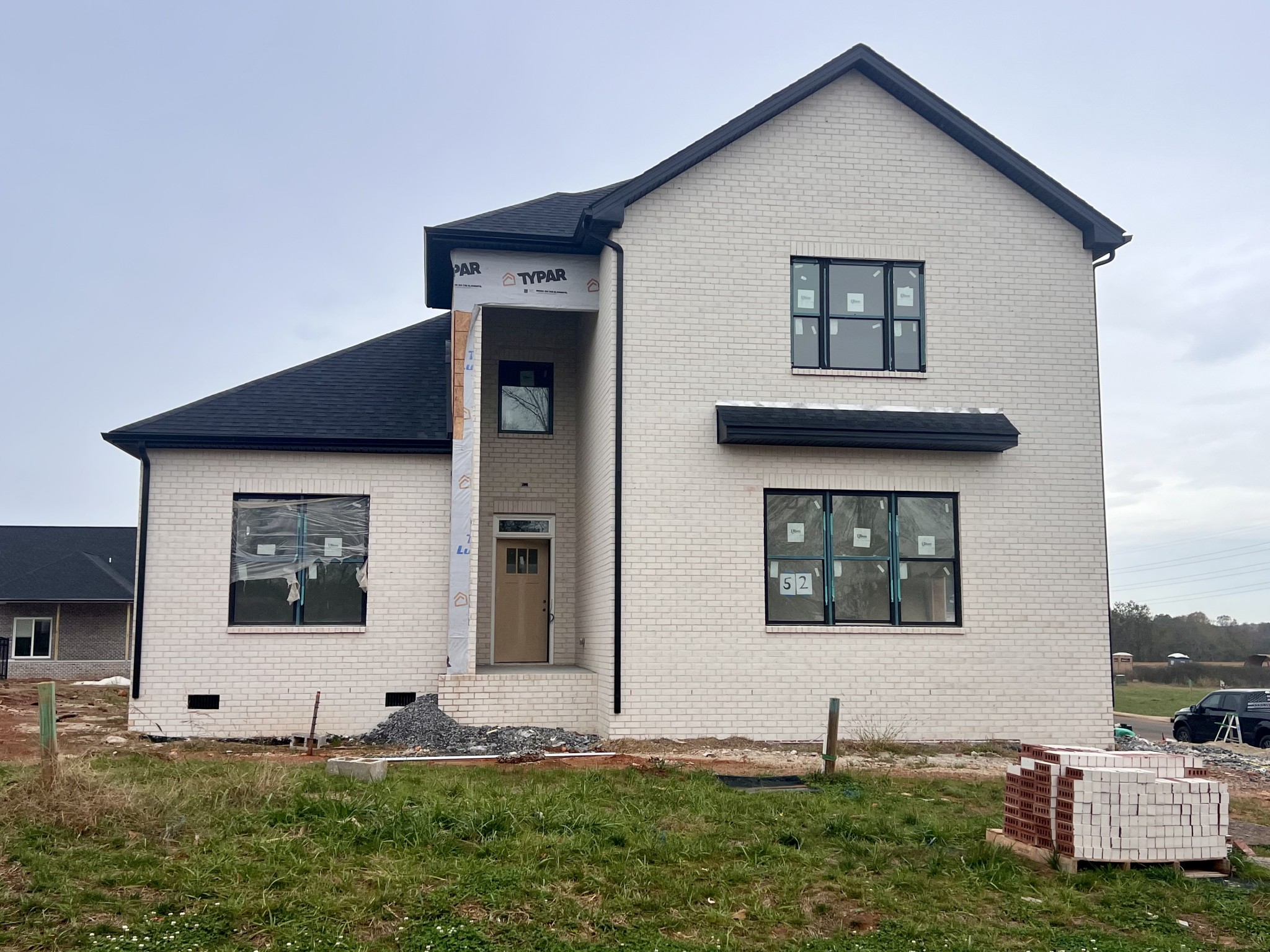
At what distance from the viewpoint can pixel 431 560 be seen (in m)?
16.7

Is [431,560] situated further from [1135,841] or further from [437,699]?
[1135,841]

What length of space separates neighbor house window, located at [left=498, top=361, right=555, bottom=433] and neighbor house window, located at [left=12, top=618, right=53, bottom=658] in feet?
83.1

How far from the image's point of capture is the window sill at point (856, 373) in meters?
15.6

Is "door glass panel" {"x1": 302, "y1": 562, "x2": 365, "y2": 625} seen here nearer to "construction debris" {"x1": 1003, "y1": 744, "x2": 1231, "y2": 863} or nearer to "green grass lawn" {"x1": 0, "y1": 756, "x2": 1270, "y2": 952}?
"green grass lawn" {"x1": 0, "y1": 756, "x2": 1270, "y2": 952}

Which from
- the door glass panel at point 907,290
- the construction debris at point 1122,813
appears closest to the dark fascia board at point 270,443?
the door glass panel at point 907,290

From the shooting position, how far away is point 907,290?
52.6ft

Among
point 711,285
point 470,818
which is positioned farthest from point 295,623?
point 470,818

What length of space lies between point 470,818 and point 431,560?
864 cm

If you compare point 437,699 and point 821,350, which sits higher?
point 821,350

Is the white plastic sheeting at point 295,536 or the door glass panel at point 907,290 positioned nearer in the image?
the door glass panel at point 907,290

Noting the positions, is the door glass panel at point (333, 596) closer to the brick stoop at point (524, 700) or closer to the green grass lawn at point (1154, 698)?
the brick stoop at point (524, 700)

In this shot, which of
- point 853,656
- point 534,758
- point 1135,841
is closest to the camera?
point 1135,841

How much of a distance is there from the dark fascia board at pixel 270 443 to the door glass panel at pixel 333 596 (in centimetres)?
175

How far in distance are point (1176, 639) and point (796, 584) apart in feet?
212
